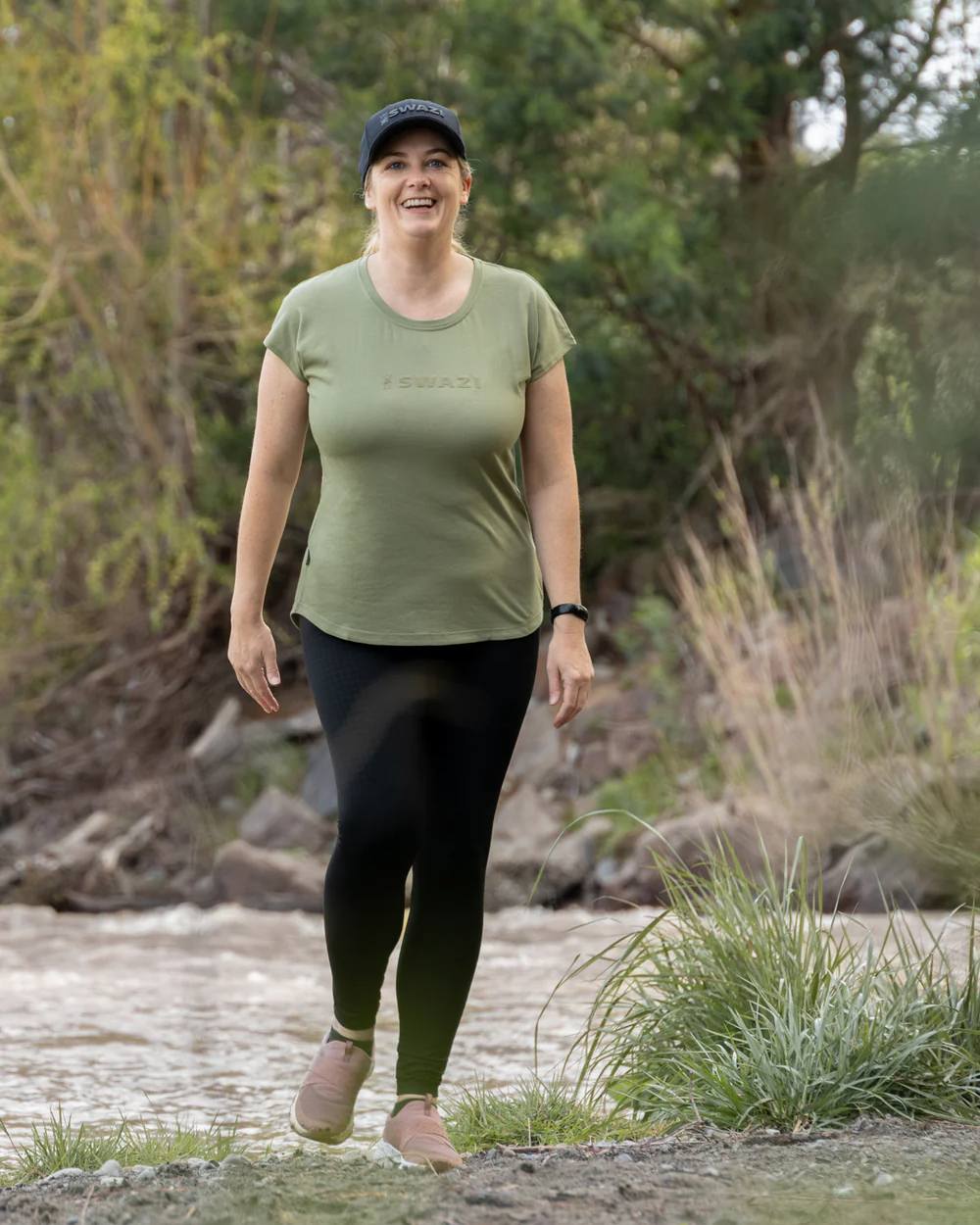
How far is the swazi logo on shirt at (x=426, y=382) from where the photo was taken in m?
3.02

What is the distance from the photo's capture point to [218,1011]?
6590 millimetres

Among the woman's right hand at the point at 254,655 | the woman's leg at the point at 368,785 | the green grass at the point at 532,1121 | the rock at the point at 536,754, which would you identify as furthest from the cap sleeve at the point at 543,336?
the rock at the point at 536,754

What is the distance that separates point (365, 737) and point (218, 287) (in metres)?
8.83

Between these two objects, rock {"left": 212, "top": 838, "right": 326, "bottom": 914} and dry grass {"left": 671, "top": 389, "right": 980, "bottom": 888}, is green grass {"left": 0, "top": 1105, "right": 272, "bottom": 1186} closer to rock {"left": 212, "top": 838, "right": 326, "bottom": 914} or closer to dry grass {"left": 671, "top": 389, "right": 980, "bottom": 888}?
dry grass {"left": 671, "top": 389, "right": 980, "bottom": 888}

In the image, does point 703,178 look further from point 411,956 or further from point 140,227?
point 411,956

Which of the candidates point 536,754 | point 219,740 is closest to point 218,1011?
point 536,754

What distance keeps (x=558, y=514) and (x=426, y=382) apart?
1.22 feet

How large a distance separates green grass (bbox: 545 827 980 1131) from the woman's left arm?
801 millimetres

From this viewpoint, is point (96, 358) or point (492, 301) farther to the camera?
point (96, 358)

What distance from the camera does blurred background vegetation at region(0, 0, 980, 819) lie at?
35.1 feet

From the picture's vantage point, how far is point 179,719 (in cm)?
1210

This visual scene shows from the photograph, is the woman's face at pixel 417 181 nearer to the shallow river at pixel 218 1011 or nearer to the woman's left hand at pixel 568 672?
the woman's left hand at pixel 568 672

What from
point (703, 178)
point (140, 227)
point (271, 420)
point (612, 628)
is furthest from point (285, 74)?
point (271, 420)

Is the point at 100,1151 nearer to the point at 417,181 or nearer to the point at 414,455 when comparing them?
the point at 414,455
